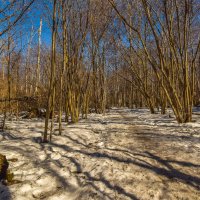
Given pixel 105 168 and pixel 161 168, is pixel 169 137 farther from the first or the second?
pixel 105 168

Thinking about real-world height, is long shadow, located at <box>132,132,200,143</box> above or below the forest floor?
above

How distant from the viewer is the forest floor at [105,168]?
79.2 inches

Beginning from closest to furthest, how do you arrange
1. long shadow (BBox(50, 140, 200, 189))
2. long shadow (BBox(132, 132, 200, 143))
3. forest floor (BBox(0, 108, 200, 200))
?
forest floor (BBox(0, 108, 200, 200)), long shadow (BBox(50, 140, 200, 189)), long shadow (BBox(132, 132, 200, 143))

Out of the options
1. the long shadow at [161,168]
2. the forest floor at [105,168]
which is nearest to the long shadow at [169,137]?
the forest floor at [105,168]

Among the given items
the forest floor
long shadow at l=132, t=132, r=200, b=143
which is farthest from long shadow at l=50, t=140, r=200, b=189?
long shadow at l=132, t=132, r=200, b=143

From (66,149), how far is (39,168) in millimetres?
814

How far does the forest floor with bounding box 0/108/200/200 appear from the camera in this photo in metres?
2.01

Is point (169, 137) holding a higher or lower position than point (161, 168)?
higher

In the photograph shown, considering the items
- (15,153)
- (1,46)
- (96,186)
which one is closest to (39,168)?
(15,153)

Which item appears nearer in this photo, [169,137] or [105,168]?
[105,168]

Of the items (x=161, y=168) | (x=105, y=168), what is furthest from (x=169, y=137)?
(x=105, y=168)

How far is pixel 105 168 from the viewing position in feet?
8.41

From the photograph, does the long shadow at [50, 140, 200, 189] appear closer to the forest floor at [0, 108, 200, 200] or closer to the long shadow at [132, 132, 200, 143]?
the forest floor at [0, 108, 200, 200]

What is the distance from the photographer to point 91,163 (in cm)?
276
